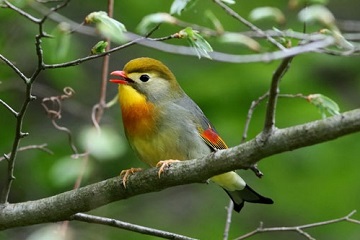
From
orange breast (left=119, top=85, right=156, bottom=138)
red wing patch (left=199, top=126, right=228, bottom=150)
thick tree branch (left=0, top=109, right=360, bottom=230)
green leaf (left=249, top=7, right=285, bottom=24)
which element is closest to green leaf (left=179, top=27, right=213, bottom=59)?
green leaf (left=249, top=7, right=285, bottom=24)

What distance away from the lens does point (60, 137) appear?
713cm

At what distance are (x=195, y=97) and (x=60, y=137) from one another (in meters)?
1.22

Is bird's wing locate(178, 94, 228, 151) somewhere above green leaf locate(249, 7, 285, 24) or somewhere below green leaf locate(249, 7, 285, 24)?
above

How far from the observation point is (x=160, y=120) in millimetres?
4809

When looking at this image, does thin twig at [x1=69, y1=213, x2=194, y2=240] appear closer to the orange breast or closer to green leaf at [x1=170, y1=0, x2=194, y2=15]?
the orange breast

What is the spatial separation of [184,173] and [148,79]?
1.37 meters

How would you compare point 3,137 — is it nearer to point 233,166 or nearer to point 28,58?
point 28,58

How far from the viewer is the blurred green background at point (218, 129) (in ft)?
22.5

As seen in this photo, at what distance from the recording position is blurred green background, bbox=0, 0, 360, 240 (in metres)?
6.85

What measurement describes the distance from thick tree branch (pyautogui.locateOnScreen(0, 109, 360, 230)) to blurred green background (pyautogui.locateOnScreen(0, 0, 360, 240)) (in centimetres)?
191

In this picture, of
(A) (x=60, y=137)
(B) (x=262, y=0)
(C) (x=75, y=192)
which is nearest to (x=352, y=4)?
(B) (x=262, y=0)

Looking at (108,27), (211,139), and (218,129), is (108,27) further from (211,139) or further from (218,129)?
(218,129)

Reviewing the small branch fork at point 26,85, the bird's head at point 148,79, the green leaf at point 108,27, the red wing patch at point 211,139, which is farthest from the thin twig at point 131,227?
the green leaf at point 108,27

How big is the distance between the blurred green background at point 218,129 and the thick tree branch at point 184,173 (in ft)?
6.25
